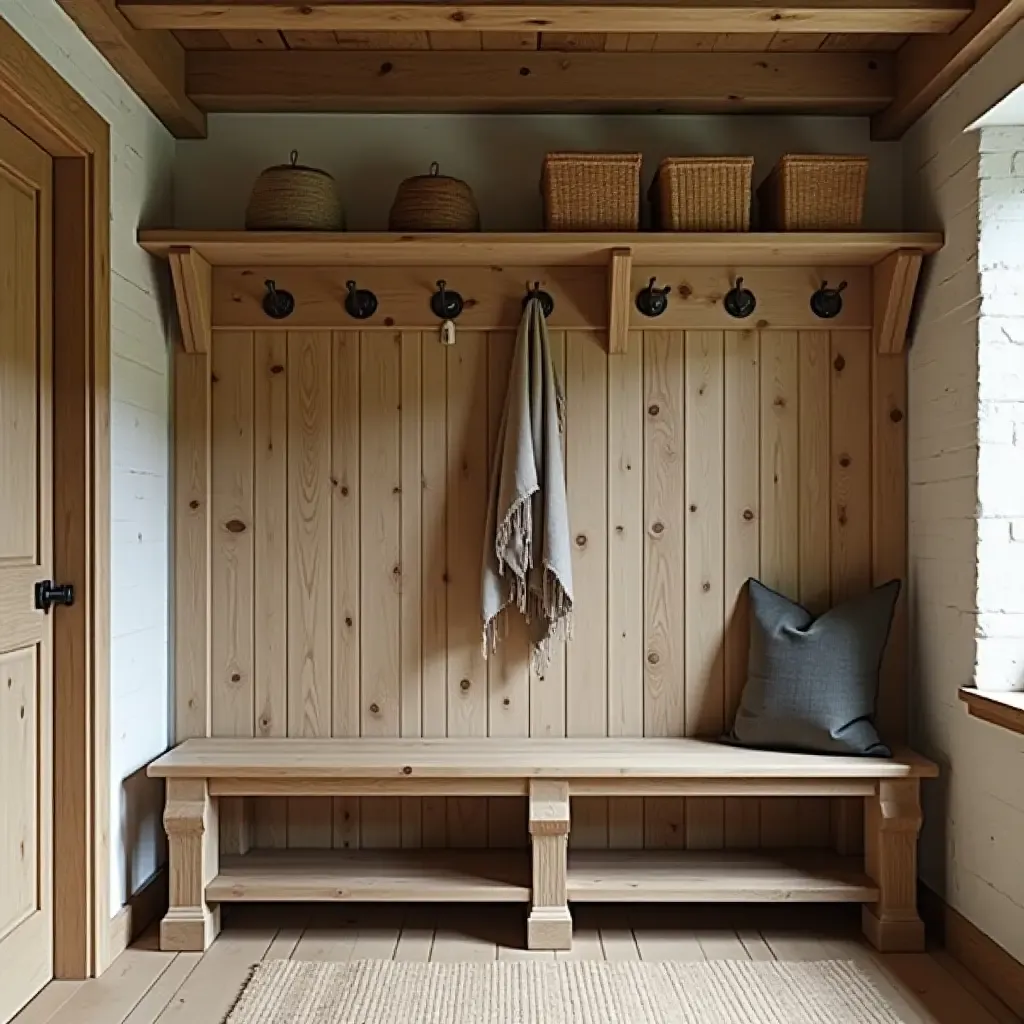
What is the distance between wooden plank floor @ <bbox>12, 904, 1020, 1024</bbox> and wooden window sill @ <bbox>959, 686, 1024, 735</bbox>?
23.7 inches

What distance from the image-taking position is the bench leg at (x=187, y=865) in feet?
9.75

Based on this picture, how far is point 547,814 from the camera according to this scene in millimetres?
2953

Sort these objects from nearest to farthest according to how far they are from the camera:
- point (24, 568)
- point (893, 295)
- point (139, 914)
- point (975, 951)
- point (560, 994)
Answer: point (24, 568)
point (560, 994)
point (975, 951)
point (139, 914)
point (893, 295)

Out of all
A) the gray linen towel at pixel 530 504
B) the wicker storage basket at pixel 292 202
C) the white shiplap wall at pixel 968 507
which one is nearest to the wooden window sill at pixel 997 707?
the white shiplap wall at pixel 968 507

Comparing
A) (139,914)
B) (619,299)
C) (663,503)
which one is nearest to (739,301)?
(619,299)

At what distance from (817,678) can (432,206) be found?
60.8 inches

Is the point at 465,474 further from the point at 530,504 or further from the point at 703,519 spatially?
the point at 703,519

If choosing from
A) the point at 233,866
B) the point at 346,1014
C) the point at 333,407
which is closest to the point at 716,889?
the point at 346,1014

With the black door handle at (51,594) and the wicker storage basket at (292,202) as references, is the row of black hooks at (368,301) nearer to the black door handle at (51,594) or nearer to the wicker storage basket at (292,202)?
the wicker storage basket at (292,202)

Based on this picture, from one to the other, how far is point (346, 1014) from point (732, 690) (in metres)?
1.34

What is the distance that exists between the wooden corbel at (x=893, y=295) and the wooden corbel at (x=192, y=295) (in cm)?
179

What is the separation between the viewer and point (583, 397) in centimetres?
337

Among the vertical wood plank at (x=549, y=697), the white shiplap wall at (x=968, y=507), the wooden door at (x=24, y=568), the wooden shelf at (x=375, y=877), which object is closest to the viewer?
the wooden door at (x=24, y=568)

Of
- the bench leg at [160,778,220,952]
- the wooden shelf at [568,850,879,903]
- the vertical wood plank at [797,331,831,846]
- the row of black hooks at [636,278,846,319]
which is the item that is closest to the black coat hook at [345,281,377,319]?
the row of black hooks at [636,278,846,319]
